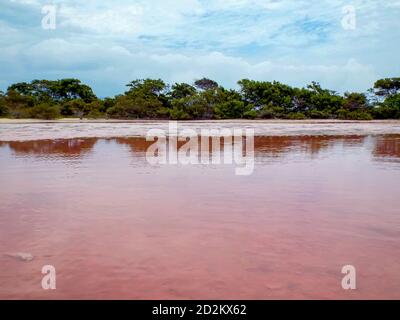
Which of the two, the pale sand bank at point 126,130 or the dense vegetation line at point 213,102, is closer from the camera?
the pale sand bank at point 126,130

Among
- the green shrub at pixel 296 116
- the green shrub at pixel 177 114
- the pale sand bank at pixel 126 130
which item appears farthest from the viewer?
the green shrub at pixel 296 116

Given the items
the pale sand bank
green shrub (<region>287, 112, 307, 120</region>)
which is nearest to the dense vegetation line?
green shrub (<region>287, 112, 307, 120</region>)

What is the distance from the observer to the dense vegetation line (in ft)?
129

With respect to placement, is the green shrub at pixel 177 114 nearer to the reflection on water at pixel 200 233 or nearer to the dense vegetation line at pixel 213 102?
the dense vegetation line at pixel 213 102

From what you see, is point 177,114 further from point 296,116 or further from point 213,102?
point 296,116

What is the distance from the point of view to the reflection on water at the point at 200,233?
8.59 feet

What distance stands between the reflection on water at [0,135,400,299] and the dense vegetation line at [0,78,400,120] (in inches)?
1316

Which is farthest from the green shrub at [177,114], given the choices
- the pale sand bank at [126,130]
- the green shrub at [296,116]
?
the pale sand bank at [126,130]

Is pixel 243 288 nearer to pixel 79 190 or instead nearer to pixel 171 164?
pixel 79 190

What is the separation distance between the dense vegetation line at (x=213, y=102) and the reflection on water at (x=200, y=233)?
33.4 metres

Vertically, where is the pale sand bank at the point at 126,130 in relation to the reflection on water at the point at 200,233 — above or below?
above

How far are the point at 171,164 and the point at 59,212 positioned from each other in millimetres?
3676

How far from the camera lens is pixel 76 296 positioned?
2.50m

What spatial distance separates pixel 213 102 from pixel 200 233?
38.2m
